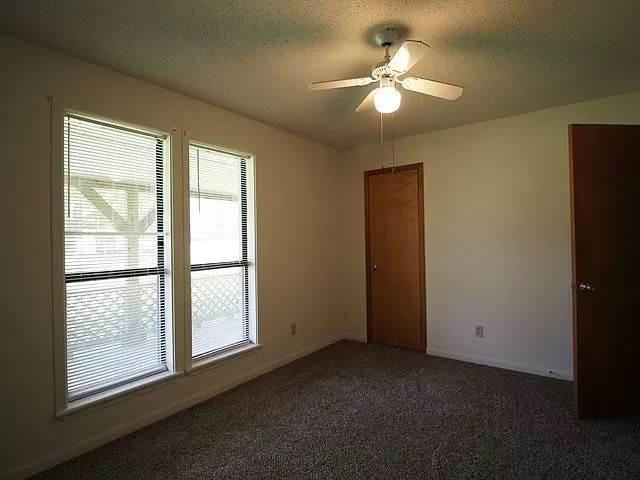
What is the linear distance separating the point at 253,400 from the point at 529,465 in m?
1.93

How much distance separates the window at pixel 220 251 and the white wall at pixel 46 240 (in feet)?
0.43

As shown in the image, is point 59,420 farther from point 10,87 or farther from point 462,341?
point 462,341

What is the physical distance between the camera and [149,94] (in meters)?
2.63

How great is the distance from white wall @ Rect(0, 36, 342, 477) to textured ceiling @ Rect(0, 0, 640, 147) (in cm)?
16

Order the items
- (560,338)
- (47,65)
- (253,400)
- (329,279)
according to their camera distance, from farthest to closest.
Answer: (329,279) → (560,338) → (253,400) → (47,65)

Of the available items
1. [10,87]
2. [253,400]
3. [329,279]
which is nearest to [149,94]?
[10,87]

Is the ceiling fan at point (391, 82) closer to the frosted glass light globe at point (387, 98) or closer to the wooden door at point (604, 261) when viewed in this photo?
the frosted glass light globe at point (387, 98)

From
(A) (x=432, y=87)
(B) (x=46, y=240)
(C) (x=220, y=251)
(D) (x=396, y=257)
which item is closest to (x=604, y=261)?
(A) (x=432, y=87)

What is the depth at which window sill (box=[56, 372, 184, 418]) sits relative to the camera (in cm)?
220

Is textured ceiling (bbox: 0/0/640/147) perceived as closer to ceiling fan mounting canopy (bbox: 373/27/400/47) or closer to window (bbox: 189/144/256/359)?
ceiling fan mounting canopy (bbox: 373/27/400/47)

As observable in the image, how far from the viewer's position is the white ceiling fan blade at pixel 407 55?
1733mm

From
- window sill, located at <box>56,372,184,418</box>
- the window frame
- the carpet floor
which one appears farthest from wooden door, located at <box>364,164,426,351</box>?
window sill, located at <box>56,372,184,418</box>

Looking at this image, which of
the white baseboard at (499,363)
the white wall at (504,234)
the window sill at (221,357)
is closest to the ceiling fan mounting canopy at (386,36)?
the white wall at (504,234)

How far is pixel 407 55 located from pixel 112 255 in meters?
2.24
